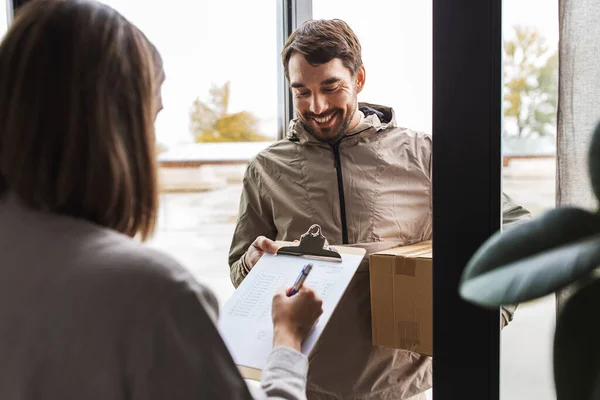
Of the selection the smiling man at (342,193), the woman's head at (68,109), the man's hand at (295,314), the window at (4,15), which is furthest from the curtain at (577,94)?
the window at (4,15)

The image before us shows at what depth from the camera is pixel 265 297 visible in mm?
1194

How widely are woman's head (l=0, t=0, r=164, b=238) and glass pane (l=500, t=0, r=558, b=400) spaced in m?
0.65

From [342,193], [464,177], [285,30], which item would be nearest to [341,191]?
[342,193]

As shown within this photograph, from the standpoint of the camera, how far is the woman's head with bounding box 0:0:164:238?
69 cm

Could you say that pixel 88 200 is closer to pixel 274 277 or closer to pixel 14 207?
pixel 14 207

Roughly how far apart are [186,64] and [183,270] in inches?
60.6

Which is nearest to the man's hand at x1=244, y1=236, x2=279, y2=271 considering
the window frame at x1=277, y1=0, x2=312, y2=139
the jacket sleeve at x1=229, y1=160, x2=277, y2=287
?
the jacket sleeve at x1=229, y1=160, x2=277, y2=287

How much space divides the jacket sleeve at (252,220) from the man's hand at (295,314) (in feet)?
2.06

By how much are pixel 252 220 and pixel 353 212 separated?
320mm

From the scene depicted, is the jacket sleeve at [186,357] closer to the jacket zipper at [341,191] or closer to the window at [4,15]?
the jacket zipper at [341,191]

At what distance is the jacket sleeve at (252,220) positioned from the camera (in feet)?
5.45

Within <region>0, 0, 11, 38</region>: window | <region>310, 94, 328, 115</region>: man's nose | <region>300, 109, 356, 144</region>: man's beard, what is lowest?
<region>300, 109, 356, 144</region>: man's beard

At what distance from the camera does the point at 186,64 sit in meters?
2.07

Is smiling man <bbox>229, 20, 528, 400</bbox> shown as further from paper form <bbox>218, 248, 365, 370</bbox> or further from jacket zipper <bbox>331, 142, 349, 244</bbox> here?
paper form <bbox>218, 248, 365, 370</bbox>
